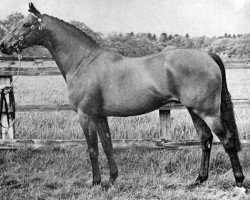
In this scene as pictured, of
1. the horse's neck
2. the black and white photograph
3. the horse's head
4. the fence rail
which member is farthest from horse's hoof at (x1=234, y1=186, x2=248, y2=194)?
the horse's head

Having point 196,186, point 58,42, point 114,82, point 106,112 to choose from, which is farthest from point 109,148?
point 58,42

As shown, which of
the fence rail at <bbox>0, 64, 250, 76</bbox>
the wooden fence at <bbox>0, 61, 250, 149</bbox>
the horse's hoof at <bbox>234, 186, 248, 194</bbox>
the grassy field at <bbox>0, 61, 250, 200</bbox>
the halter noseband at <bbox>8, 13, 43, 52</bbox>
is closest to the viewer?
the horse's hoof at <bbox>234, 186, 248, 194</bbox>

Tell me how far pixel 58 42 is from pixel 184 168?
8.74 ft

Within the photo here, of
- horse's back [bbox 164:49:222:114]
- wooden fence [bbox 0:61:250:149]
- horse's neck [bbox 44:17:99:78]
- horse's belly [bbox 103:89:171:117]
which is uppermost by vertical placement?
horse's neck [bbox 44:17:99:78]

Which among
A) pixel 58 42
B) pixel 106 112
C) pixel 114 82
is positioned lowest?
pixel 106 112

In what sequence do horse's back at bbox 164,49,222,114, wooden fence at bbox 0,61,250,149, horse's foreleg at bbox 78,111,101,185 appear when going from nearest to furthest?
horse's back at bbox 164,49,222,114 < horse's foreleg at bbox 78,111,101,185 < wooden fence at bbox 0,61,250,149

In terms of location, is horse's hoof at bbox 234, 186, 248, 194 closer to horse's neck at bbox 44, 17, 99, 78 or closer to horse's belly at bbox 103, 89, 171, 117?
horse's belly at bbox 103, 89, 171, 117

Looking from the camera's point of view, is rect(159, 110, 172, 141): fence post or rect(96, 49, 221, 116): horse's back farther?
rect(159, 110, 172, 141): fence post

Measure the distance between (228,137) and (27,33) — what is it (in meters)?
3.00

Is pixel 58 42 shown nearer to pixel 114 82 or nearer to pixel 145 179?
pixel 114 82

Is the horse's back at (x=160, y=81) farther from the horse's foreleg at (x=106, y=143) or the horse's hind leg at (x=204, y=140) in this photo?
the horse's hind leg at (x=204, y=140)

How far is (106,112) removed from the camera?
14.7 feet

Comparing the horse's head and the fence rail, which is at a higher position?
the horse's head

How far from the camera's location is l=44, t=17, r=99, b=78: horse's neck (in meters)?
4.64
